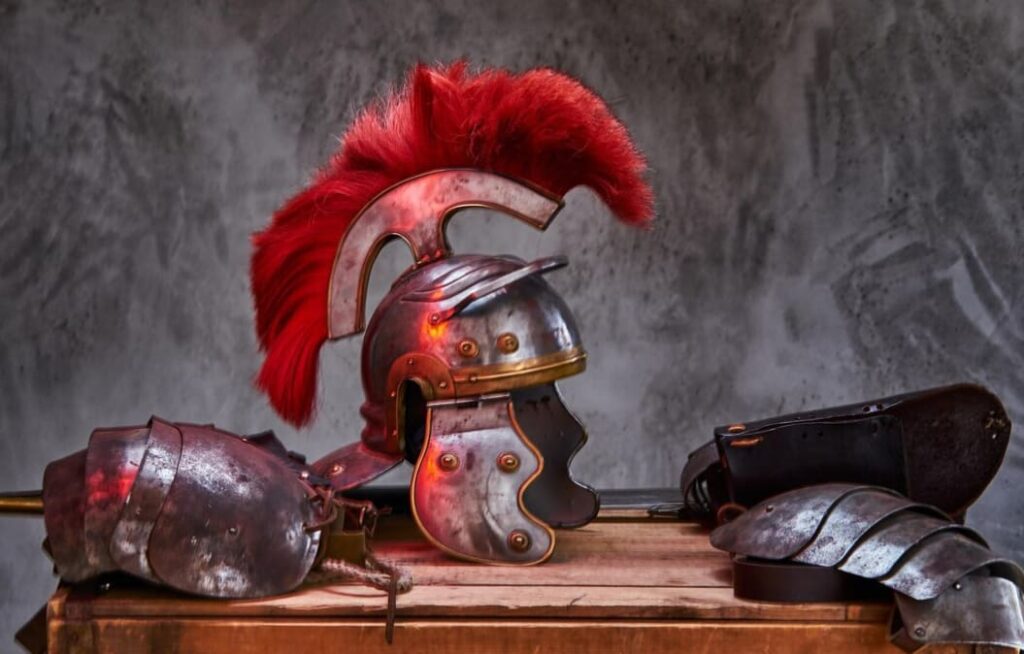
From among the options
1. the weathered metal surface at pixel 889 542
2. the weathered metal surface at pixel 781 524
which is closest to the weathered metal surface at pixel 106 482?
the weathered metal surface at pixel 781 524

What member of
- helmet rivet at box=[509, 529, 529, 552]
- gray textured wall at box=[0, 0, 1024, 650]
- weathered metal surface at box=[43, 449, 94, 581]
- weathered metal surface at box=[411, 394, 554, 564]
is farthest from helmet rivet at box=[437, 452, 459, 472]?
gray textured wall at box=[0, 0, 1024, 650]

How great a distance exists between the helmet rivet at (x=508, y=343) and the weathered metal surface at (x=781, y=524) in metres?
0.40

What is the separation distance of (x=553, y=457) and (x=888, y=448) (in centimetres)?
51

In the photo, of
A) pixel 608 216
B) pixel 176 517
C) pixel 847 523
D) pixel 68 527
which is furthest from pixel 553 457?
pixel 608 216

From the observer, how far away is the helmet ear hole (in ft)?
7.29

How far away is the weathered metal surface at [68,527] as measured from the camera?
1831 millimetres

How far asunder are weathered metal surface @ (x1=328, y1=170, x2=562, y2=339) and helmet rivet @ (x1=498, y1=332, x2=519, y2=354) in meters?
0.21

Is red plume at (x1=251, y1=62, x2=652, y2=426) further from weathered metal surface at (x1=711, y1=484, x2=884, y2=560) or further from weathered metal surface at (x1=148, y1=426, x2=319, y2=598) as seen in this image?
weathered metal surface at (x1=711, y1=484, x2=884, y2=560)

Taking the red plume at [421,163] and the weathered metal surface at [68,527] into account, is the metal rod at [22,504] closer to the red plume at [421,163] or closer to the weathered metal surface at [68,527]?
the weathered metal surface at [68,527]

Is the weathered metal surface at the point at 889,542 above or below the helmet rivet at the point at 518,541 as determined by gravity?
below

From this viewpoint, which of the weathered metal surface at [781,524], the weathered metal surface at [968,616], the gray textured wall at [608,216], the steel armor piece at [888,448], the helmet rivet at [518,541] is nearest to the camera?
the weathered metal surface at [968,616]

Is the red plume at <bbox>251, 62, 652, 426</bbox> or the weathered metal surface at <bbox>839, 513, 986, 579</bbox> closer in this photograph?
the weathered metal surface at <bbox>839, 513, 986, 579</bbox>

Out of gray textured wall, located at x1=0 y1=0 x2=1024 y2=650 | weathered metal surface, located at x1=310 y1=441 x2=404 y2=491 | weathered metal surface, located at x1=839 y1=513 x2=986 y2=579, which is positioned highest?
gray textured wall, located at x1=0 y1=0 x2=1024 y2=650

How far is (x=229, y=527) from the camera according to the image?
188 cm
